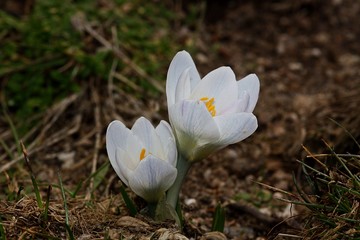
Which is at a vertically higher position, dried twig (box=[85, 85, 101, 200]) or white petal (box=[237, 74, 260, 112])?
white petal (box=[237, 74, 260, 112])

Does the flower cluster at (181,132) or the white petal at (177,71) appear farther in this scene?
the white petal at (177,71)

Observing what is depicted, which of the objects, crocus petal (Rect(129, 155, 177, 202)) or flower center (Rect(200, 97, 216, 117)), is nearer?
crocus petal (Rect(129, 155, 177, 202))

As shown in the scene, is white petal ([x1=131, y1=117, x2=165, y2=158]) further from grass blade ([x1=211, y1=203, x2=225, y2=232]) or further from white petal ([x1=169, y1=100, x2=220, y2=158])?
grass blade ([x1=211, y1=203, x2=225, y2=232])

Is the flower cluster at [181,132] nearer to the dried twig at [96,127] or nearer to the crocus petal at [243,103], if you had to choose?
the crocus petal at [243,103]

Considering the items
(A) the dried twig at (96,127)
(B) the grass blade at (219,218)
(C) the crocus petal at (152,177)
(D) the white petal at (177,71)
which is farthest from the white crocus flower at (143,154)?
(A) the dried twig at (96,127)

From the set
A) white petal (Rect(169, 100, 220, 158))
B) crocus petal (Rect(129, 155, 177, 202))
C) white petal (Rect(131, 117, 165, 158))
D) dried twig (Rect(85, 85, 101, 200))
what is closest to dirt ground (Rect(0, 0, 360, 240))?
dried twig (Rect(85, 85, 101, 200))

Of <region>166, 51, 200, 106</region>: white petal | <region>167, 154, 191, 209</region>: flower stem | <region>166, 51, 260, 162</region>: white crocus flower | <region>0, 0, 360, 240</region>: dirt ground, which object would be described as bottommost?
<region>0, 0, 360, 240</region>: dirt ground

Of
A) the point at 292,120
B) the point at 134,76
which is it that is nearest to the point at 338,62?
the point at 292,120
